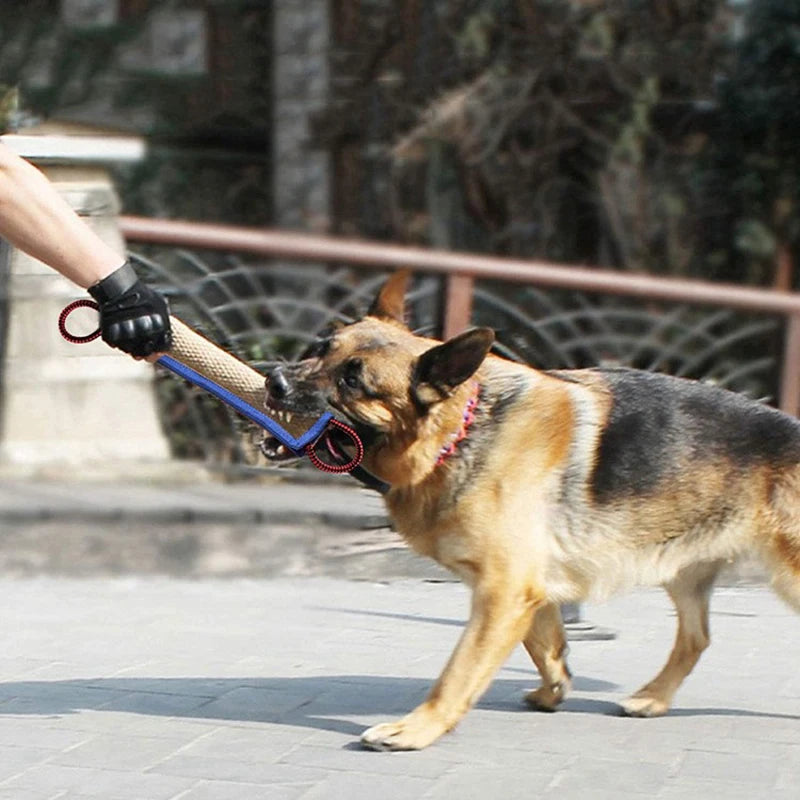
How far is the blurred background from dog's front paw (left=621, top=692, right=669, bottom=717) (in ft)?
31.8

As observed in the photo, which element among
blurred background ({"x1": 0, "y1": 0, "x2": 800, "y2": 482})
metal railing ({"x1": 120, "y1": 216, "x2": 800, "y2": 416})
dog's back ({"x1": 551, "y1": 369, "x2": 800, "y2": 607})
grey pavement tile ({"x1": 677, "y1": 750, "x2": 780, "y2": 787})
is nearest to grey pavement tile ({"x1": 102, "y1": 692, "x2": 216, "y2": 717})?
dog's back ({"x1": 551, "y1": 369, "x2": 800, "y2": 607})

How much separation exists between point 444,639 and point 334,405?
1.80 meters

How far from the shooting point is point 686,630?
15.6ft

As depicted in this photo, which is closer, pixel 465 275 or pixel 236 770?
pixel 236 770

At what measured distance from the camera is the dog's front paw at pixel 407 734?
163 inches

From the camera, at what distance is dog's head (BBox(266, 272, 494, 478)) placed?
415cm

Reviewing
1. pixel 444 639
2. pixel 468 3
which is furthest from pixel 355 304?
pixel 468 3

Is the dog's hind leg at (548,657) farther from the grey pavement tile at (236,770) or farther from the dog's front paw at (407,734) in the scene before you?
the grey pavement tile at (236,770)

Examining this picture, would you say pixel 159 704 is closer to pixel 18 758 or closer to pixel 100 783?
pixel 18 758

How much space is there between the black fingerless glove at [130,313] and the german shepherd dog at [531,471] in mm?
313

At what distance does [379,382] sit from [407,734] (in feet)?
2.90

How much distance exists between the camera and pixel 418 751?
163 inches

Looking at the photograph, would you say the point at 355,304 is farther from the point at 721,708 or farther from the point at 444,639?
the point at 721,708

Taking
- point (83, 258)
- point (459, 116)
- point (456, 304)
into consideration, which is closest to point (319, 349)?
point (83, 258)
